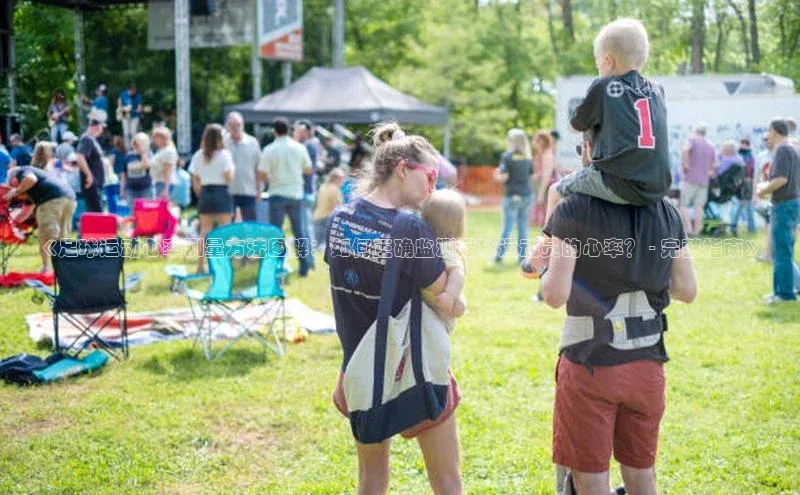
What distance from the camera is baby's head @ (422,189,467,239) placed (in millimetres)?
2848

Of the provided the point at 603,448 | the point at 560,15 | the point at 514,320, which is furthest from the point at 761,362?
the point at 560,15

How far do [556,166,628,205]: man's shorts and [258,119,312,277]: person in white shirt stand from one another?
24.0 feet

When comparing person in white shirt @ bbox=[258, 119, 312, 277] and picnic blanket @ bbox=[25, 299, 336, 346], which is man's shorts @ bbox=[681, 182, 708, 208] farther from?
picnic blanket @ bbox=[25, 299, 336, 346]

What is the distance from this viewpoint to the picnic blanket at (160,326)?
6.83 meters

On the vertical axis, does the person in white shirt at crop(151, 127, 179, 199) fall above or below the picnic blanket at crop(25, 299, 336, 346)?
above

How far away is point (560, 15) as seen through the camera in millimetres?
36875

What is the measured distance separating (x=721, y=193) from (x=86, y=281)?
12.2 meters

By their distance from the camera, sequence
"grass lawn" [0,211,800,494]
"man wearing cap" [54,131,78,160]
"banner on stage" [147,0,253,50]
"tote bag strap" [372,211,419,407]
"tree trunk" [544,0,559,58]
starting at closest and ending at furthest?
"tote bag strap" [372,211,419,407], "grass lawn" [0,211,800,494], "man wearing cap" [54,131,78,160], "banner on stage" [147,0,253,50], "tree trunk" [544,0,559,58]

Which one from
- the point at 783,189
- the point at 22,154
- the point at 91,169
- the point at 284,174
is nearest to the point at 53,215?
the point at 22,154

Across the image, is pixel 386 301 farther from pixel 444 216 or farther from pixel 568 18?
pixel 568 18

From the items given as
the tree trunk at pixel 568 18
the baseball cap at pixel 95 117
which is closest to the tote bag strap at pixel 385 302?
the baseball cap at pixel 95 117

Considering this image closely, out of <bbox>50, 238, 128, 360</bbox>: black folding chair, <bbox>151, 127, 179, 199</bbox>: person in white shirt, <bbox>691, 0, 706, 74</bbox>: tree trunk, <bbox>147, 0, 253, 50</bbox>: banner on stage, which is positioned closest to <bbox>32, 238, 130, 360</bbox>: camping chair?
<bbox>50, 238, 128, 360</bbox>: black folding chair

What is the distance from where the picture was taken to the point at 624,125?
2420 mm

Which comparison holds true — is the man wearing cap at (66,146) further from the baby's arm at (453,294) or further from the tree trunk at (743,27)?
the tree trunk at (743,27)
